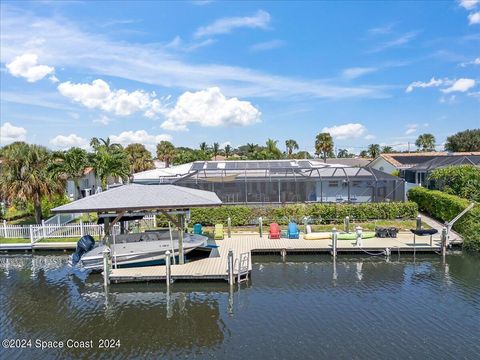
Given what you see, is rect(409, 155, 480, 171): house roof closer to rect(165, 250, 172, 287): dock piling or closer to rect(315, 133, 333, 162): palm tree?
rect(165, 250, 172, 287): dock piling

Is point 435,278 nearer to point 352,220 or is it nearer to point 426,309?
point 426,309

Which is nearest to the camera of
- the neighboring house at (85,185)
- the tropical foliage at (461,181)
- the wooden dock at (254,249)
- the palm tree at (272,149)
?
the wooden dock at (254,249)

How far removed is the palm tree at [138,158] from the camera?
53.8 metres

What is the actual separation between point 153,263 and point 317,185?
16.6 meters

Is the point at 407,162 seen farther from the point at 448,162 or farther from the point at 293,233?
the point at 293,233

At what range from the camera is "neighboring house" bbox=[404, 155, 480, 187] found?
34.5 metres

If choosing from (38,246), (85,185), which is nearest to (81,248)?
(38,246)

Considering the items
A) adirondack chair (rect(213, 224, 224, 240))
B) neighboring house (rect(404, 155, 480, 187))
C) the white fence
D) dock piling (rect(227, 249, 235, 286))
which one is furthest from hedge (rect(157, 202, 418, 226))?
dock piling (rect(227, 249, 235, 286))

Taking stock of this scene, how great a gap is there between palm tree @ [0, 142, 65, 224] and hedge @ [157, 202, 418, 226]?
8.17 m

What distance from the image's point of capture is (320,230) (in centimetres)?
2625

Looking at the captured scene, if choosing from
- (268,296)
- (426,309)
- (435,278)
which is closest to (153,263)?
(268,296)

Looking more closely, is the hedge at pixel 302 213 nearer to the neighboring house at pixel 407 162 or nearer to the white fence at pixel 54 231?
the white fence at pixel 54 231

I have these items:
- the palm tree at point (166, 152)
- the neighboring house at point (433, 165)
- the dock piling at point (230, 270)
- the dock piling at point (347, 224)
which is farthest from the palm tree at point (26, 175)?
the palm tree at point (166, 152)

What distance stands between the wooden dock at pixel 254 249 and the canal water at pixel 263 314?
55 centimetres
